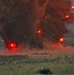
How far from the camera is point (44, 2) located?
5203cm

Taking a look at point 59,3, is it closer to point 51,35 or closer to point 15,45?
point 51,35

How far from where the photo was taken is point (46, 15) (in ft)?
174

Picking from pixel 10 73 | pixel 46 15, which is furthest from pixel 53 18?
pixel 10 73

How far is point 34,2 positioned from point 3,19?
435 centimetres

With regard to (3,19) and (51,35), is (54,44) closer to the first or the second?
(51,35)

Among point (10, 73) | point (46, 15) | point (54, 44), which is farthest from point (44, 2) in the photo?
point (10, 73)

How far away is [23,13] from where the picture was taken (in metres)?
50.8

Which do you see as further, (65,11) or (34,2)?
(65,11)

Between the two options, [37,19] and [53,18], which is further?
[53,18]

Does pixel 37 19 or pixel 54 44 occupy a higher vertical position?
pixel 37 19

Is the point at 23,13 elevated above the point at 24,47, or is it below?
above

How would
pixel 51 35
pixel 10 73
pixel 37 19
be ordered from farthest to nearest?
pixel 51 35
pixel 37 19
pixel 10 73

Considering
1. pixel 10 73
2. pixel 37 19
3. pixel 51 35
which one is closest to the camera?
pixel 10 73

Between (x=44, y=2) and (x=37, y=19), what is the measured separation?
2.98 metres
